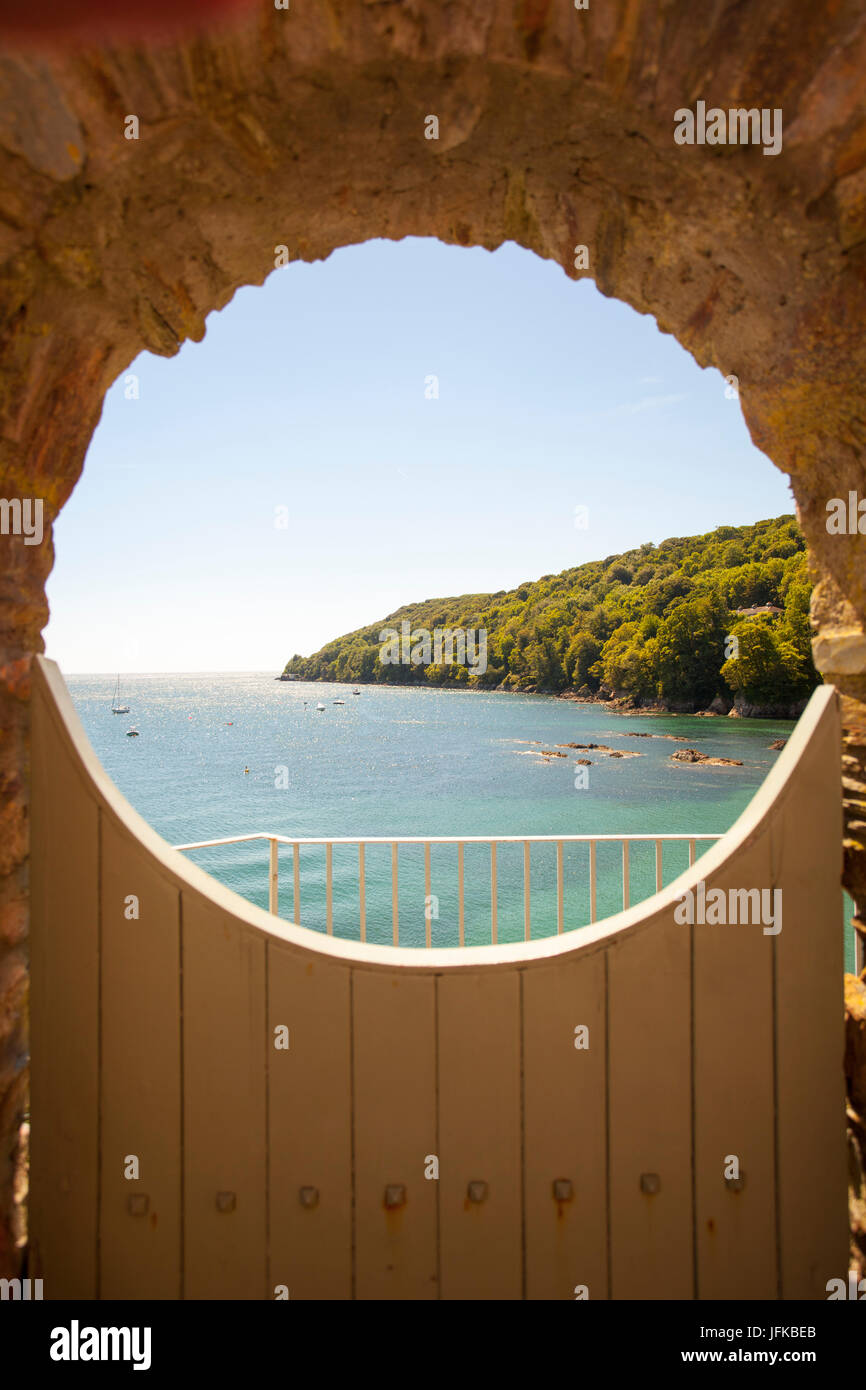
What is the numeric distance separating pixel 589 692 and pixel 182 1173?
4086 centimetres

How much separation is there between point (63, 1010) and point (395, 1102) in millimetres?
830

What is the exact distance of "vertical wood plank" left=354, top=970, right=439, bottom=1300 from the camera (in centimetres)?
149

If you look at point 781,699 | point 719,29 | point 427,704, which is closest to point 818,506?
point 719,29

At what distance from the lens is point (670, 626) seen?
28.4 m

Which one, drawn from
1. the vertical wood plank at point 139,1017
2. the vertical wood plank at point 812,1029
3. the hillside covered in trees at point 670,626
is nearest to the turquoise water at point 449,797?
the hillside covered in trees at point 670,626

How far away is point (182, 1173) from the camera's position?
150 centimetres

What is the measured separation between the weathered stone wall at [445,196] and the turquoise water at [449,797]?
664cm

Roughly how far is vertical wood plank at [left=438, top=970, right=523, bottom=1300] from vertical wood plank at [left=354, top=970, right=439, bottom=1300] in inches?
1.4

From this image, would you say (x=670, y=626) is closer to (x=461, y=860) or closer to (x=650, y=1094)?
(x=461, y=860)

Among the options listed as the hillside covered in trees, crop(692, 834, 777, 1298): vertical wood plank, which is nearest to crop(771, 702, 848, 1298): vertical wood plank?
crop(692, 834, 777, 1298): vertical wood plank

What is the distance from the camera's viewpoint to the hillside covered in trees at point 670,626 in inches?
962

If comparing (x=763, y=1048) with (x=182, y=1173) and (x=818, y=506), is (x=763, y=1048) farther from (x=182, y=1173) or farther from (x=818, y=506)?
(x=182, y=1173)

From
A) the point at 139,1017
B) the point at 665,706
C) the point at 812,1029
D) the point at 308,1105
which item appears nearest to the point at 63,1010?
the point at 139,1017

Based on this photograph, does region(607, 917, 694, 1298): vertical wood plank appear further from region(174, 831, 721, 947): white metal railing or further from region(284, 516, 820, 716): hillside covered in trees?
region(284, 516, 820, 716): hillside covered in trees
